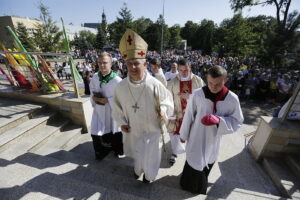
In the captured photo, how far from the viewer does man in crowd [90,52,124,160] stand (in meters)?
2.96

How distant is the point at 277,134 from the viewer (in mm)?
3242

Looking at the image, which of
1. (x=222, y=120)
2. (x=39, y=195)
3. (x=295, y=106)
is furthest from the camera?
(x=295, y=106)

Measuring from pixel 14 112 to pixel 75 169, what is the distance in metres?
2.45

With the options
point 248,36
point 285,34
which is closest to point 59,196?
point 285,34

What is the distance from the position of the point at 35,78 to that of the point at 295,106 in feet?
20.4

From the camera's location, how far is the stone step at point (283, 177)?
2738 millimetres

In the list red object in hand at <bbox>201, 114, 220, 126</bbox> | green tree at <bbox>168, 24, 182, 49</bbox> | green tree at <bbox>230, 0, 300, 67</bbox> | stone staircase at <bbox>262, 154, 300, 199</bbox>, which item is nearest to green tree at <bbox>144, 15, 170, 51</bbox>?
green tree at <bbox>168, 24, 182, 49</bbox>

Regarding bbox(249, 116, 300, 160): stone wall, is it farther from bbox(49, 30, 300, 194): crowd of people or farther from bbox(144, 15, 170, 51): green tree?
bbox(144, 15, 170, 51): green tree

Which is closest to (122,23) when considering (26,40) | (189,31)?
(26,40)

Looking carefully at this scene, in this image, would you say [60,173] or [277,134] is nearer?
[60,173]

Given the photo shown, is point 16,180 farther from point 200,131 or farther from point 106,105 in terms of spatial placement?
point 200,131

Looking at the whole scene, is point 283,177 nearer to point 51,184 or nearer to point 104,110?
point 104,110

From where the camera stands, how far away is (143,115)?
235cm

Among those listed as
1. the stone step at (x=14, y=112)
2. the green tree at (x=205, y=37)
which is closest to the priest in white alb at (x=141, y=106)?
the stone step at (x=14, y=112)
